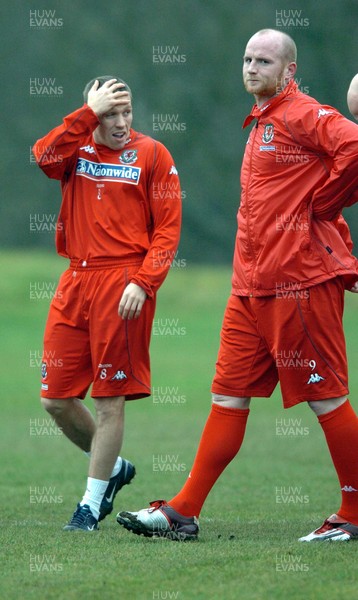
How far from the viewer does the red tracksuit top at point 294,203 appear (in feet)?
16.2

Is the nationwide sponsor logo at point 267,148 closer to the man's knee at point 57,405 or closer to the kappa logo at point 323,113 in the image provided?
the kappa logo at point 323,113

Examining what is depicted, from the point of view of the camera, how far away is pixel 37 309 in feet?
63.2

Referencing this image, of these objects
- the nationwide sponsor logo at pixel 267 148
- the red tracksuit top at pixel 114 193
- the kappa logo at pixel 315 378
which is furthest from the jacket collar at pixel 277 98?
the kappa logo at pixel 315 378

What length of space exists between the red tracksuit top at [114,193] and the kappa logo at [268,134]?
602 millimetres

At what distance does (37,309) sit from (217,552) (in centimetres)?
1490

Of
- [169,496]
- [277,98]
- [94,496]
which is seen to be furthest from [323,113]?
[169,496]

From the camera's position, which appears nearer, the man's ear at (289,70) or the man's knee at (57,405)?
the man's ear at (289,70)

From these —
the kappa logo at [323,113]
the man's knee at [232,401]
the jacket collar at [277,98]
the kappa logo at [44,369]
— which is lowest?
the man's knee at [232,401]

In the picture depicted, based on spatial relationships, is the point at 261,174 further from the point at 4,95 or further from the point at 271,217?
the point at 4,95

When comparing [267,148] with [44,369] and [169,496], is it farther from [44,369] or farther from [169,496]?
[169,496]

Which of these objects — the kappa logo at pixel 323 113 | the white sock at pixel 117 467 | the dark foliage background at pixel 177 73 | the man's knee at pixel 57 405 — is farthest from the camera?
the dark foliage background at pixel 177 73

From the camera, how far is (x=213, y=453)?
5.18m

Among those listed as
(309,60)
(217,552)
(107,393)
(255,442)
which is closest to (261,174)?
(107,393)

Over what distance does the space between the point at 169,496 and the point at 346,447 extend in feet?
7.18
